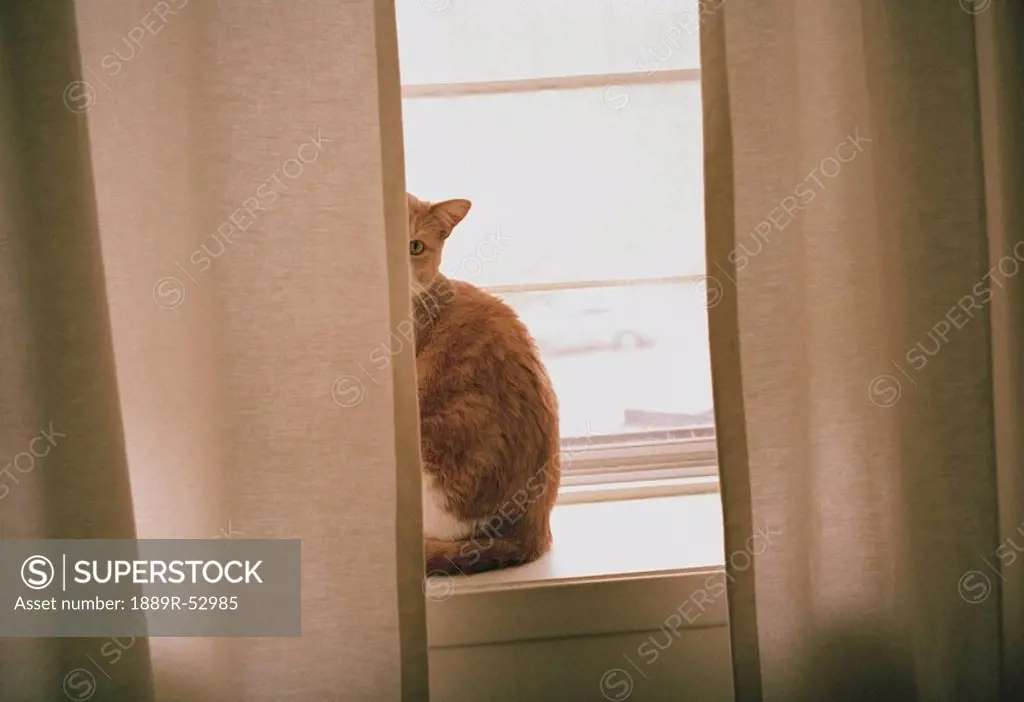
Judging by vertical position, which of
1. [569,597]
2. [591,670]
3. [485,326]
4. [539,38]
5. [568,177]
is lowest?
[591,670]

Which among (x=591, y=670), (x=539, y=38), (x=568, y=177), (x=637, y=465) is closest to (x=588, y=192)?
(x=568, y=177)

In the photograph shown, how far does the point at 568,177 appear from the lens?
1364 mm

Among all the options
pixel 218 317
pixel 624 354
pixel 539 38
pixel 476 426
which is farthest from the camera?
pixel 624 354

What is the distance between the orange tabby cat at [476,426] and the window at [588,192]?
20 cm

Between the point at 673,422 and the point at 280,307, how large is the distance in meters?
0.75

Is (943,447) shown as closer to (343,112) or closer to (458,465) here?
(458,465)

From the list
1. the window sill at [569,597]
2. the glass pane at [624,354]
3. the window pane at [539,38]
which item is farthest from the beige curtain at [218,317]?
the glass pane at [624,354]

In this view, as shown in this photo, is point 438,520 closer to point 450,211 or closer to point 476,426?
point 476,426

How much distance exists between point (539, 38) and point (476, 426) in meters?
0.65

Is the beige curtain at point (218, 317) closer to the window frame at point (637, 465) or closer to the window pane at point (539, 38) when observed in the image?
the window pane at point (539, 38)

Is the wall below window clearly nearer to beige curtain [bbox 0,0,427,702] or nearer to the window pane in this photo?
beige curtain [bbox 0,0,427,702]

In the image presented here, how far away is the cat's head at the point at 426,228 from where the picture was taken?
46.0 inches

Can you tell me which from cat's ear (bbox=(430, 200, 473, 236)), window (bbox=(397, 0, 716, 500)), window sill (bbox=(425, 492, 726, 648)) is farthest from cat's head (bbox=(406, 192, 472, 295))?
window sill (bbox=(425, 492, 726, 648))

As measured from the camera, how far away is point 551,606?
1.08m
